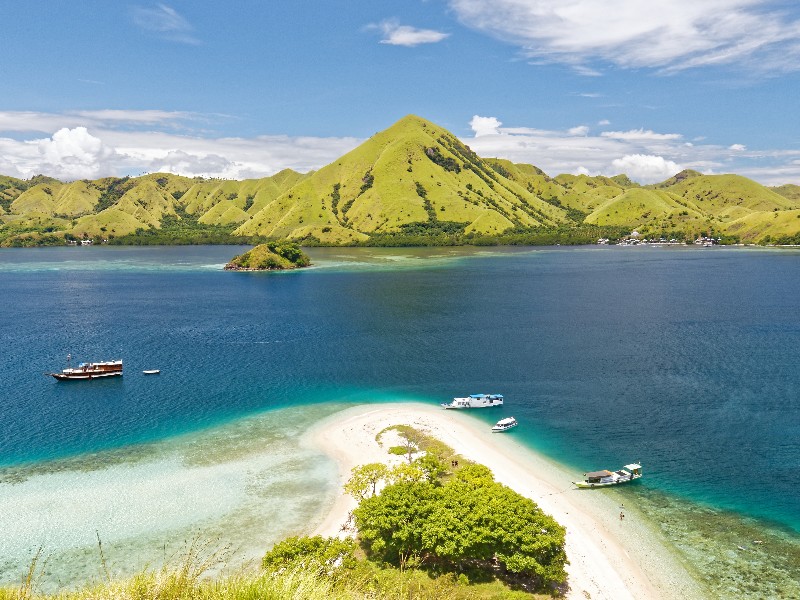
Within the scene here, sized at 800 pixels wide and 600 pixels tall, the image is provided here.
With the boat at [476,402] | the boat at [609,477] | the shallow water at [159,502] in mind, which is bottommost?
the shallow water at [159,502]

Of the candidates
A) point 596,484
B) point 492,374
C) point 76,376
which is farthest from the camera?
point 492,374

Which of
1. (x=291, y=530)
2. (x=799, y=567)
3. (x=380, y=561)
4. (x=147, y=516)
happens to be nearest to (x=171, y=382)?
(x=147, y=516)

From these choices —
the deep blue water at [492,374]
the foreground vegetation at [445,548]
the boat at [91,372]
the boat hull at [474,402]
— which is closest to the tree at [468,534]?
the foreground vegetation at [445,548]

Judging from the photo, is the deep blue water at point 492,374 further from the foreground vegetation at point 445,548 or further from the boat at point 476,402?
the foreground vegetation at point 445,548

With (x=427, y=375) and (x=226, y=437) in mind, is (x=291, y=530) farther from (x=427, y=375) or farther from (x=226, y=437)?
(x=427, y=375)

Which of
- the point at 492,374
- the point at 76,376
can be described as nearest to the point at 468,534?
the point at 492,374

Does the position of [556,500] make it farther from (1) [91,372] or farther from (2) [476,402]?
(1) [91,372]
